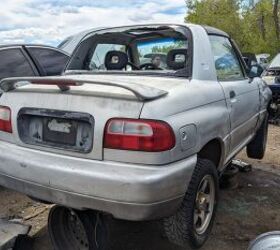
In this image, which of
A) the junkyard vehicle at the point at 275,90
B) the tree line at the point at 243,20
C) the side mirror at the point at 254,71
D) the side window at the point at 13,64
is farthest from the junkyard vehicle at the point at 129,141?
the tree line at the point at 243,20

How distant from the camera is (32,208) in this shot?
455 cm

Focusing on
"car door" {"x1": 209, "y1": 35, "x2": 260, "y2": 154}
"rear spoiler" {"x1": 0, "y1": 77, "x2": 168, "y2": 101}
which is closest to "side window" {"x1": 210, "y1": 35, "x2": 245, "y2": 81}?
"car door" {"x1": 209, "y1": 35, "x2": 260, "y2": 154}

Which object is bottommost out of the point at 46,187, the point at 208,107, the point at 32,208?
the point at 32,208

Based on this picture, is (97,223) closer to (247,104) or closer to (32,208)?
(32,208)

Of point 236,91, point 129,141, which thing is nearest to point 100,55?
point 236,91

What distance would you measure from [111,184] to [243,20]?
4108cm

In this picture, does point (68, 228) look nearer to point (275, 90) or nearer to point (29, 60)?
point (29, 60)

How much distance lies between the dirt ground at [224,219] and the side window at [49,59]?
6.01 feet

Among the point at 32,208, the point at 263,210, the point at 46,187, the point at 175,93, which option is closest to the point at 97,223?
the point at 46,187

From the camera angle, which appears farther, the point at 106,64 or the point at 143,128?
the point at 106,64

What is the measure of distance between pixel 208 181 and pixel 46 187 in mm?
1281

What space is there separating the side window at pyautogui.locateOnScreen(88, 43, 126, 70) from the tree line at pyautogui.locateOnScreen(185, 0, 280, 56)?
35.1 m

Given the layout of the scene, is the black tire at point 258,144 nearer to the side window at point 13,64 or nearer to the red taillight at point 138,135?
the side window at point 13,64

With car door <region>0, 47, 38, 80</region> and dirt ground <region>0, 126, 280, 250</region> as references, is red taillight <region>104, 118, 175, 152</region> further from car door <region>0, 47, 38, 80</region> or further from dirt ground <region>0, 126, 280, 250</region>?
→ car door <region>0, 47, 38, 80</region>
